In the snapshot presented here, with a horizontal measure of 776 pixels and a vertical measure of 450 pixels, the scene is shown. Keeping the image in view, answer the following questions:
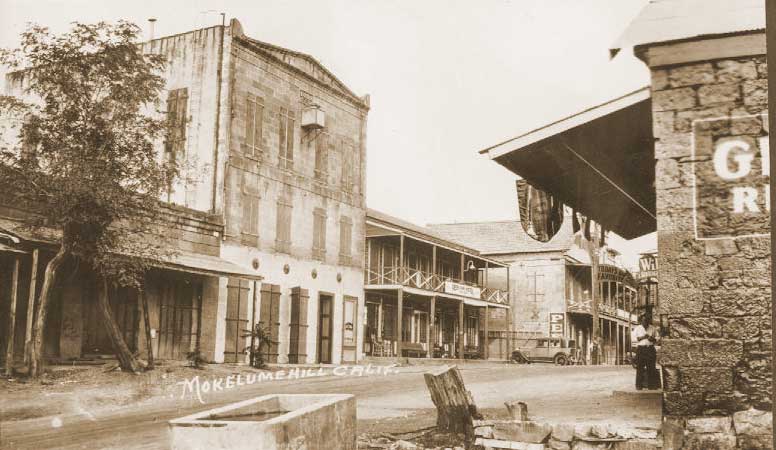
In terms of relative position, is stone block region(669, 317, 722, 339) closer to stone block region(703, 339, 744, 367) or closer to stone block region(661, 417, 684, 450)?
stone block region(703, 339, 744, 367)

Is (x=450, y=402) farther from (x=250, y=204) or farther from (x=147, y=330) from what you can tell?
(x=147, y=330)

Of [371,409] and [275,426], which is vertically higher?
[275,426]

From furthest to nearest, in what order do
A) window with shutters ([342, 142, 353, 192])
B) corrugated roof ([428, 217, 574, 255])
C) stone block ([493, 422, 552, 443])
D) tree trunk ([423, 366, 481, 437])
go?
1. corrugated roof ([428, 217, 574, 255])
2. window with shutters ([342, 142, 353, 192])
3. tree trunk ([423, 366, 481, 437])
4. stone block ([493, 422, 552, 443])

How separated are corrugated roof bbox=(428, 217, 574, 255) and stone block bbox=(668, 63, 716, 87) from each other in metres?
18.1

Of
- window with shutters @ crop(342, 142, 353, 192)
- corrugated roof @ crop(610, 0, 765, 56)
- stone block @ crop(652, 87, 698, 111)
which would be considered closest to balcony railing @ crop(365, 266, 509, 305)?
window with shutters @ crop(342, 142, 353, 192)

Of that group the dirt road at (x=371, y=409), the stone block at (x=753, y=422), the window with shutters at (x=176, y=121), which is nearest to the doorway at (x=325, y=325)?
the dirt road at (x=371, y=409)

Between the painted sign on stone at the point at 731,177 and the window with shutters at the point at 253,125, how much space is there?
4.09 m

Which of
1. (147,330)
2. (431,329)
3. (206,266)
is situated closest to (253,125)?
(206,266)

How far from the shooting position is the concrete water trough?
429 cm

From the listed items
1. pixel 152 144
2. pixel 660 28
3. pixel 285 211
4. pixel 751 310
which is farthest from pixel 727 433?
pixel 152 144

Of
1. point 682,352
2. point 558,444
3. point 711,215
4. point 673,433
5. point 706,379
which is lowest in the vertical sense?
point 558,444

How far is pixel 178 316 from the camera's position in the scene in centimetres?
1094

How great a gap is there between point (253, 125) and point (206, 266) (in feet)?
7.47

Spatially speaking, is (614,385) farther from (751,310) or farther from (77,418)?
(77,418)
